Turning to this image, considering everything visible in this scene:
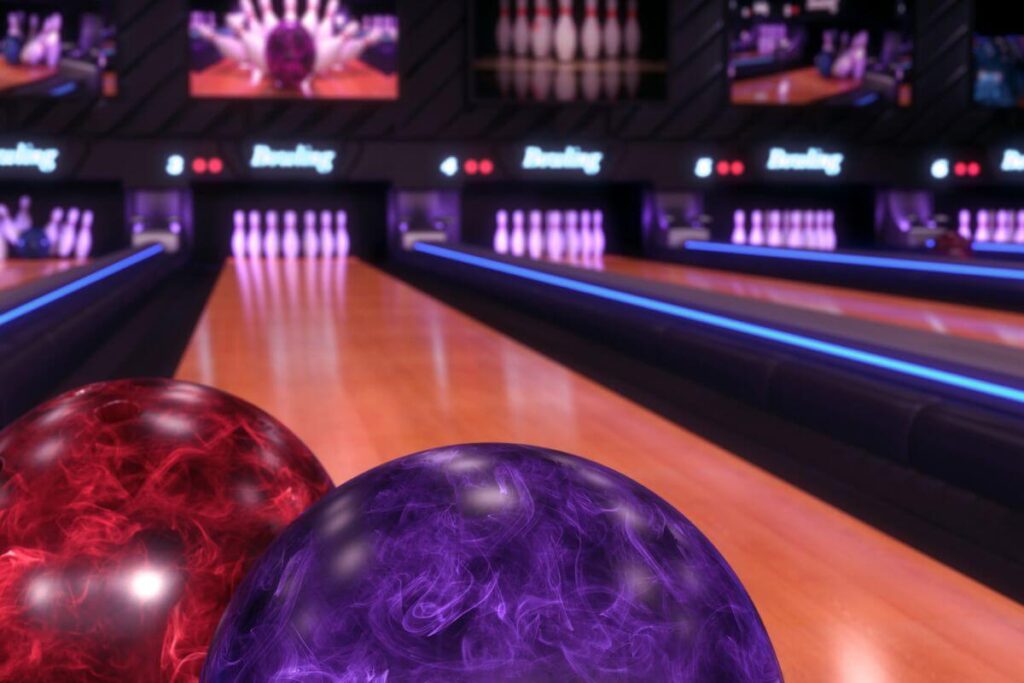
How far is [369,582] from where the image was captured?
0.74m

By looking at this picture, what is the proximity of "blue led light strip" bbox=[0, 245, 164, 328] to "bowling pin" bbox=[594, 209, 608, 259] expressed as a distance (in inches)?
A: 130

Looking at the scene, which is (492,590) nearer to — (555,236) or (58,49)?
(58,49)

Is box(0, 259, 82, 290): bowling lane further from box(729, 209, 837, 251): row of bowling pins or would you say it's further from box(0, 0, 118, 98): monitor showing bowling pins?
box(729, 209, 837, 251): row of bowling pins

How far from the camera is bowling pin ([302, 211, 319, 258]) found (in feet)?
26.9

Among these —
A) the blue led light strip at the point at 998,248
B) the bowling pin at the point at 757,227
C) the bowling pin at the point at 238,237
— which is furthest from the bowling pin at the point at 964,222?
the bowling pin at the point at 238,237

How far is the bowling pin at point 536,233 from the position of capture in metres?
8.34

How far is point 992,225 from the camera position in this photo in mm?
8930

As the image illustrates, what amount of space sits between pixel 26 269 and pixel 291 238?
6.09ft

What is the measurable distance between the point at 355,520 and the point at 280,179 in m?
6.94

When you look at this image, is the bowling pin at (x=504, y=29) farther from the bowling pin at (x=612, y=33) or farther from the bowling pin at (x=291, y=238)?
the bowling pin at (x=291, y=238)

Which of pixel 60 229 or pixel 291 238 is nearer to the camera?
pixel 60 229

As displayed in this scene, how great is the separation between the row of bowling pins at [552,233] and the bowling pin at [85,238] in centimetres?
271

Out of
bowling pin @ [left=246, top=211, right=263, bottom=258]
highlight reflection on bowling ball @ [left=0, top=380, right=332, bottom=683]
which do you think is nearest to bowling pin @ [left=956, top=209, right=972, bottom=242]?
bowling pin @ [left=246, top=211, right=263, bottom=258]

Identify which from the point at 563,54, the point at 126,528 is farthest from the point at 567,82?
the point at 126,528
